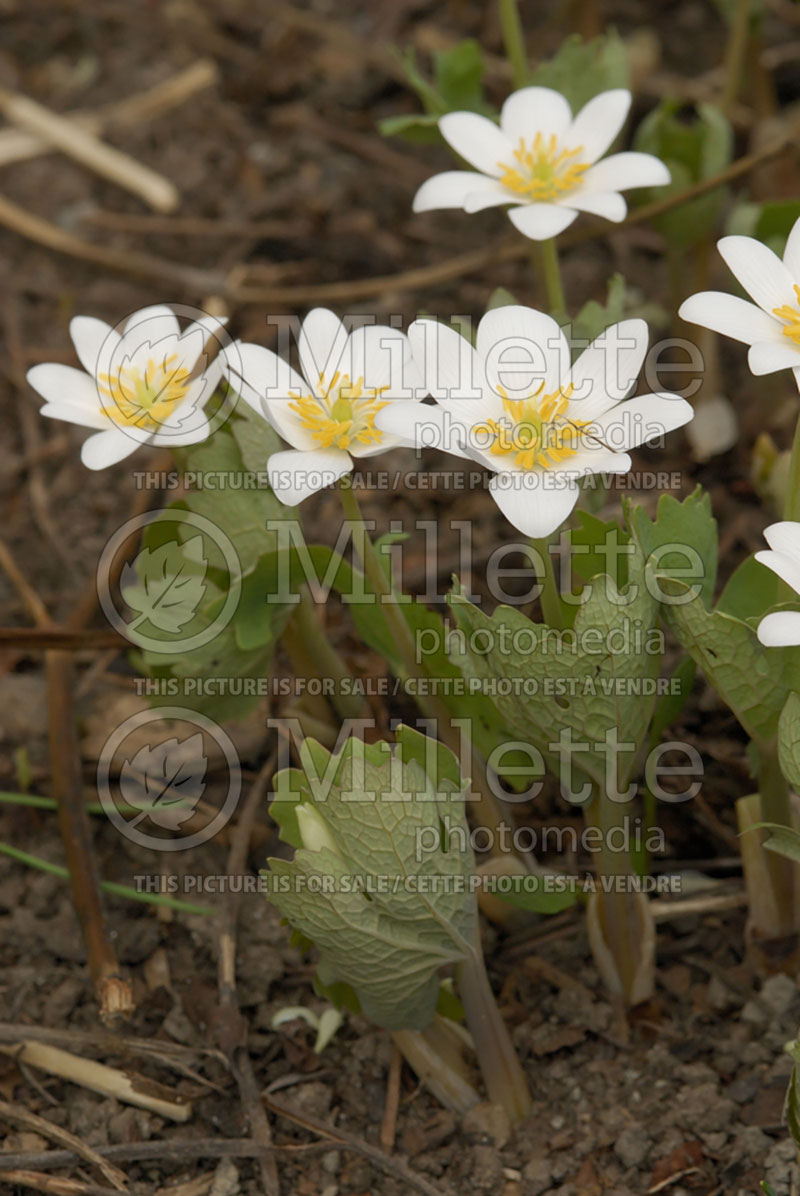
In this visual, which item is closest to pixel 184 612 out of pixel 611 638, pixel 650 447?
pixel 611 638

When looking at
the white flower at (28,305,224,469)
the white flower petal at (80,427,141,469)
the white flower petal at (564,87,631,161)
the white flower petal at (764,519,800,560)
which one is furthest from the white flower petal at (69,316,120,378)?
the white flower petal at (764,519,800,560)

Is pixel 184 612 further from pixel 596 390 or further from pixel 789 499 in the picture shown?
pixel 789 499

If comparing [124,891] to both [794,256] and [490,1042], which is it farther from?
[794,256]

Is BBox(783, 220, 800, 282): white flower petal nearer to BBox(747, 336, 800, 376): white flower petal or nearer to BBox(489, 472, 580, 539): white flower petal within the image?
BBox(747, 336, 800, 376): white flower petal

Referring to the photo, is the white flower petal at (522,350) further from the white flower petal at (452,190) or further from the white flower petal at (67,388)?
the white flower petal at (67,388)

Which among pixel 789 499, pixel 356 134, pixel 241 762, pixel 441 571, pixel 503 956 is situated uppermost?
pixel 356 134
